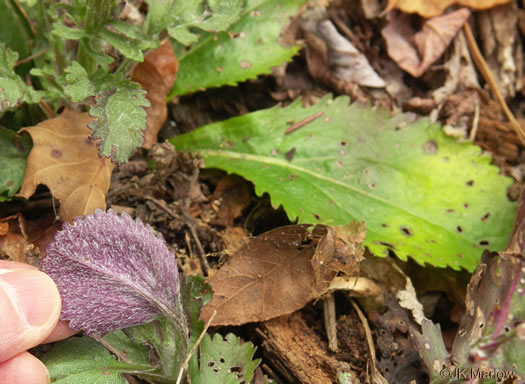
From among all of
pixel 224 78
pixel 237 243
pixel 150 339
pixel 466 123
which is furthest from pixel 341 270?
pixel 466 123

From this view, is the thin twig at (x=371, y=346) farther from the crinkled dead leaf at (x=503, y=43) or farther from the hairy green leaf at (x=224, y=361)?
the crinkled dead leaf at (x=503, y=43)

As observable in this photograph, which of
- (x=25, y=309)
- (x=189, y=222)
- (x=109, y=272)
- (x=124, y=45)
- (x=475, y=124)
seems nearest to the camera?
(x=25, y=309)

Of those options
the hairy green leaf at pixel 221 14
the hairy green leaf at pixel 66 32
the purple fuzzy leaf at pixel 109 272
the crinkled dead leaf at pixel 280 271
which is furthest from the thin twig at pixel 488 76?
the hairy green leaf at pixel 66 32

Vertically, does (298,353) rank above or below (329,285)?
below

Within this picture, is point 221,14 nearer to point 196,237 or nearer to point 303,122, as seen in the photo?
point 303,122

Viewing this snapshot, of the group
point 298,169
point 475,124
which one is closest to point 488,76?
point 475,124

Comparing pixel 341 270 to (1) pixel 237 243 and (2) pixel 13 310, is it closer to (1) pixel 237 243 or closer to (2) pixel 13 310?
(1) pixel 237 243

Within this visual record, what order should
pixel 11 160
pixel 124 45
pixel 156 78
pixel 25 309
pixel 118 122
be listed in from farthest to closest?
pixel 156 78 → pixel 11 160 → pixel 124 45 → pixel 118 122 → pixel 25 309
